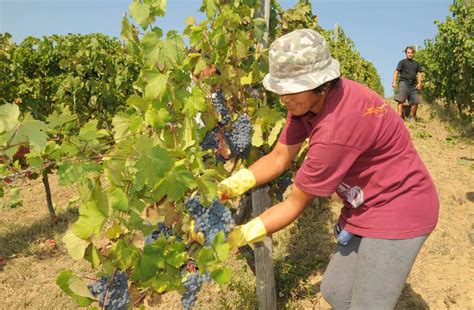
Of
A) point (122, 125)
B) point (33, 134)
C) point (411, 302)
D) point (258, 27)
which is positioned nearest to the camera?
point (33, 134)

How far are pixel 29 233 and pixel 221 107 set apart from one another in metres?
4.64

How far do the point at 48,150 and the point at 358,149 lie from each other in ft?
4.56

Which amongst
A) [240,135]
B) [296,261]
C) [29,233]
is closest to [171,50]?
[240,135]

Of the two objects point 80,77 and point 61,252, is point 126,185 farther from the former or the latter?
point 80,77

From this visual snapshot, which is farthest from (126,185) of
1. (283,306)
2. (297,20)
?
(297,20)

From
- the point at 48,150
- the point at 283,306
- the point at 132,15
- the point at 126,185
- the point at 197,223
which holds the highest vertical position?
the point at 132,15

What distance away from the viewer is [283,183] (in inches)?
147

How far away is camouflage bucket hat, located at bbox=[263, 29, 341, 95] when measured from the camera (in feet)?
6.65

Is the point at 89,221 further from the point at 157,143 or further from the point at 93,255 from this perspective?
the point at 157,143

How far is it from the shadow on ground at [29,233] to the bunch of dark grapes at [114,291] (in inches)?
172

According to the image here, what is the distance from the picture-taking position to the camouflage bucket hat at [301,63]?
203 centimetres

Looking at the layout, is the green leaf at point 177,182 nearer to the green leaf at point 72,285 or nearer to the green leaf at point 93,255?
the green leaf at point 93,255

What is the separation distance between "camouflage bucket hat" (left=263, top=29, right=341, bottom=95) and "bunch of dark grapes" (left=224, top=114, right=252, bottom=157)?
90 cm

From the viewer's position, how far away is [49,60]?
846 cm
